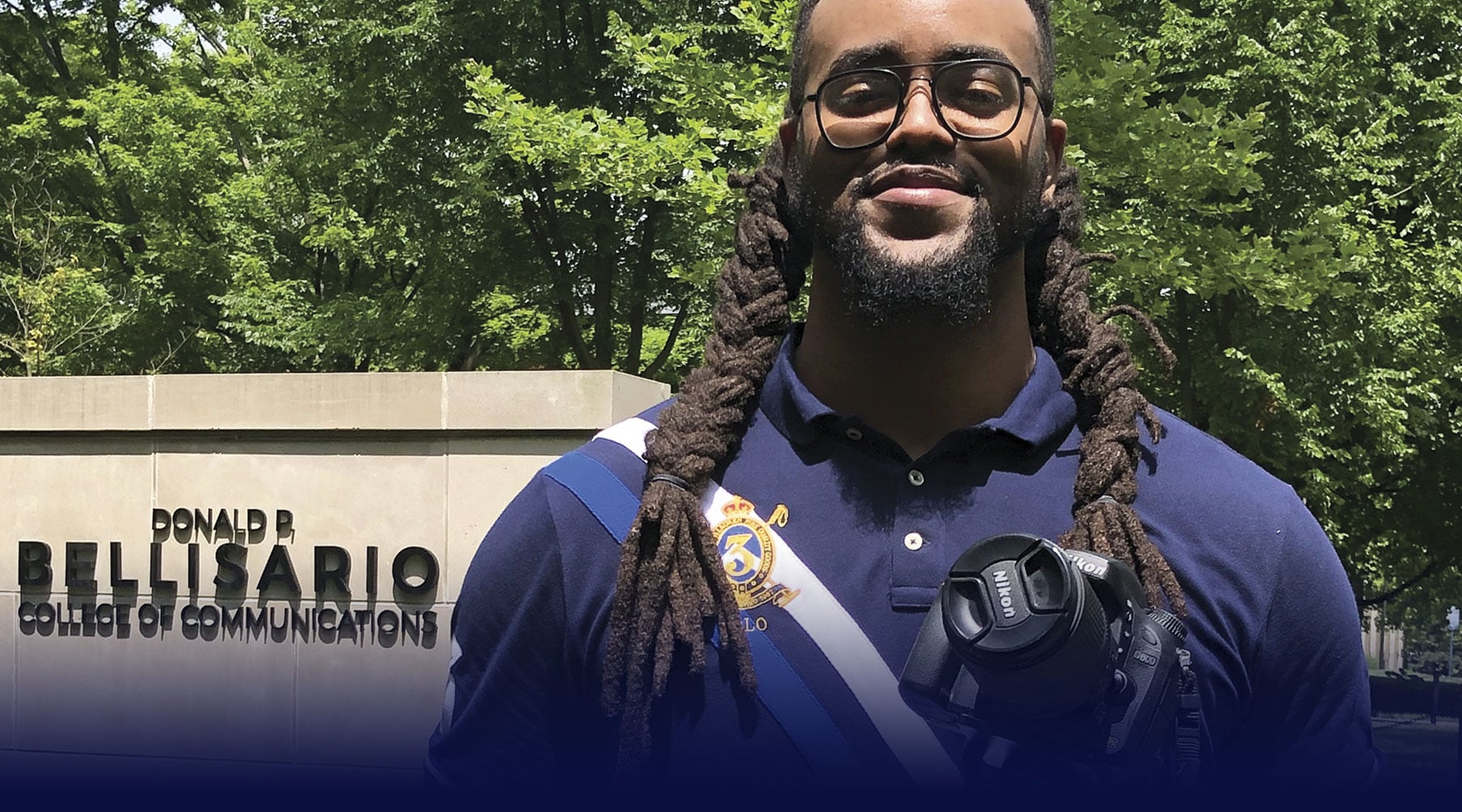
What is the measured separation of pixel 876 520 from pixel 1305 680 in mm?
486

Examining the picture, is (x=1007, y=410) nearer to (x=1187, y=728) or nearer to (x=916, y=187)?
(x=916, y=187)

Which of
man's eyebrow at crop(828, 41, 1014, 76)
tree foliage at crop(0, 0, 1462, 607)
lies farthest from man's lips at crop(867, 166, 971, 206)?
tree foliage at crop(0, 0, 1462, 607)

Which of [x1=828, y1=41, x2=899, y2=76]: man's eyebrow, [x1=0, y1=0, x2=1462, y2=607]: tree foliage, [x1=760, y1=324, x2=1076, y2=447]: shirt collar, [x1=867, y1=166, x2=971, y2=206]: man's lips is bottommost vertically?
[x1=760, y1=324, x2=1076, y2=447]: shirt collar

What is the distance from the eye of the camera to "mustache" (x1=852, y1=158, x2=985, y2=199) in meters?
1.61

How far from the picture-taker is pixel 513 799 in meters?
1.44

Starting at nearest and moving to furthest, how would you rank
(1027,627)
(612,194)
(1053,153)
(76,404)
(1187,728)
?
(1027,627) → (1187,728) → (1053,153) → (76,404) → (612,194)

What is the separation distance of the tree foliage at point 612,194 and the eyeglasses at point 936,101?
302 inches

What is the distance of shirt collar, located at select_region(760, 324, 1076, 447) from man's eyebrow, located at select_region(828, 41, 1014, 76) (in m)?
0.36

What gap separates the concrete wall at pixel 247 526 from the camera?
25.9 ft

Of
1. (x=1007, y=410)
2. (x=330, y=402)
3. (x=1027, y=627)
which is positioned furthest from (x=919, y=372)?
(x=330, y=402)

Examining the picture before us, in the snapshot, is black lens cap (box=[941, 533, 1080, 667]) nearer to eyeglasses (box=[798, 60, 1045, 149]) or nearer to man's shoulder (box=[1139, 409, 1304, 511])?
man's shoulder (box=[1139, 409, 1304, 511])

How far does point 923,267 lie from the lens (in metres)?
1.61

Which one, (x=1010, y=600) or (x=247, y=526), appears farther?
(x=247, y=526)

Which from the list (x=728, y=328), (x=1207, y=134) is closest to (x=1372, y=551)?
(x=1207, y=134)
